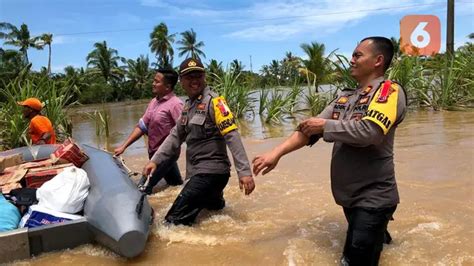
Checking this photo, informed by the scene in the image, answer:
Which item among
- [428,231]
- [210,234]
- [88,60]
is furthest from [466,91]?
[88,60]

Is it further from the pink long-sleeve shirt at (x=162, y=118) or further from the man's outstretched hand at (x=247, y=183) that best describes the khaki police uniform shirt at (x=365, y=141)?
the pink long-sleeve shirt at (x=162, y=118)

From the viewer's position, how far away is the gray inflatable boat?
10.5 feet

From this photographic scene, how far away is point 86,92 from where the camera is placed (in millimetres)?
48812

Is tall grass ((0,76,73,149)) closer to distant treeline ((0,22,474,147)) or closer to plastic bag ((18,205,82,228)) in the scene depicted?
distant treeline ((0,22,474,147))

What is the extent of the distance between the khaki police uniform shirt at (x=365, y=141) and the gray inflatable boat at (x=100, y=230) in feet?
4.66

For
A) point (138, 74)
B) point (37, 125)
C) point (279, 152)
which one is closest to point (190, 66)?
point (279, 152)

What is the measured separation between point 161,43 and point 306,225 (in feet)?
180

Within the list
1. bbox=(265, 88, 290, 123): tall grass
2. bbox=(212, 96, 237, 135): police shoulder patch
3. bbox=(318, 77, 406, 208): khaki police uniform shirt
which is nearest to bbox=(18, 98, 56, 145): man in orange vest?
bbox=(212, 96, 237, 135): police shoulder patch

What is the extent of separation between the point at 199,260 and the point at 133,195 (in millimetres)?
793

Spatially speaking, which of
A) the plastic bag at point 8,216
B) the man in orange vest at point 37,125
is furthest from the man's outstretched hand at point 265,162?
the man in orange vest at point 37,125

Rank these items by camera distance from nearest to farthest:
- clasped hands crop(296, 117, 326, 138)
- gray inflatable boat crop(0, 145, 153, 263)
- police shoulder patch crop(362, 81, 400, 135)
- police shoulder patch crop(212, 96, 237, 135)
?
police shoulder patch crop(362, 81, 400, 135), clasped hands crop(296, 117, 326, 138), gray inflatable boat crop(0, 145, 153, 263), police shoulder patch crop(212, 96, 237, 135)

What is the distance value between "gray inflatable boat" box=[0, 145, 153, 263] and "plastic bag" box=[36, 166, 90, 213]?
83 millimetres

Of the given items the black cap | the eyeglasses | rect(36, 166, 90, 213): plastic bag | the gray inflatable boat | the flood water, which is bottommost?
the flood water

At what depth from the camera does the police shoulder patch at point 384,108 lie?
8.03ft
